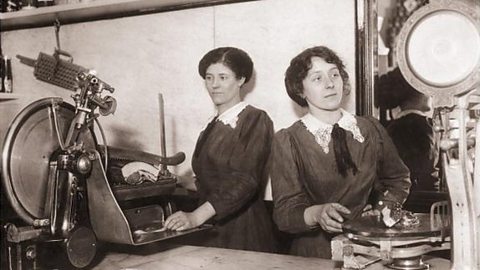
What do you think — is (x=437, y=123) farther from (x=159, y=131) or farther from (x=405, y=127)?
(x=159, y=131)

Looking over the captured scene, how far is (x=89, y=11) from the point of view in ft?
7.89

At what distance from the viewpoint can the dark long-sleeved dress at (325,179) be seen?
1822 millimetres

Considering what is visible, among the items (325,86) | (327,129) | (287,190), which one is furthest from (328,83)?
(287,190)

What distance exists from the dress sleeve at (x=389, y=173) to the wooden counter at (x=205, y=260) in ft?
0.80

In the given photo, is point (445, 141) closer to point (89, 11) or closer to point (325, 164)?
point (325, 164)

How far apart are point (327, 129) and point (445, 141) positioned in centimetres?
51

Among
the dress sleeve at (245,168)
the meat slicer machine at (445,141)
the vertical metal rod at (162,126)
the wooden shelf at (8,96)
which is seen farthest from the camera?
the wooden shelf at (8,96)

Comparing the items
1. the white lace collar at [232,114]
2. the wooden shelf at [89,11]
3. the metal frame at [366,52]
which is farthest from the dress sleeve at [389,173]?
the wooden shelf at [89,11]

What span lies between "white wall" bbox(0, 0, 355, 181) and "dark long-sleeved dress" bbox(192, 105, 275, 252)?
9 cm

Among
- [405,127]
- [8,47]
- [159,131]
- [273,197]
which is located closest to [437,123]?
[405,127]

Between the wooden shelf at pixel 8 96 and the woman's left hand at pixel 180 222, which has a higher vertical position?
the wooden shelf at pixel 8 96

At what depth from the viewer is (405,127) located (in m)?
1.81

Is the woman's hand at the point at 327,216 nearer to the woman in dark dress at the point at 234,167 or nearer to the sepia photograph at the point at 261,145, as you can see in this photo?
the sepia photograph at the point at 261,145

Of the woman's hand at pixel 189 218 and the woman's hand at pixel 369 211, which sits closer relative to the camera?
the woman's hand at pixel 369 211
